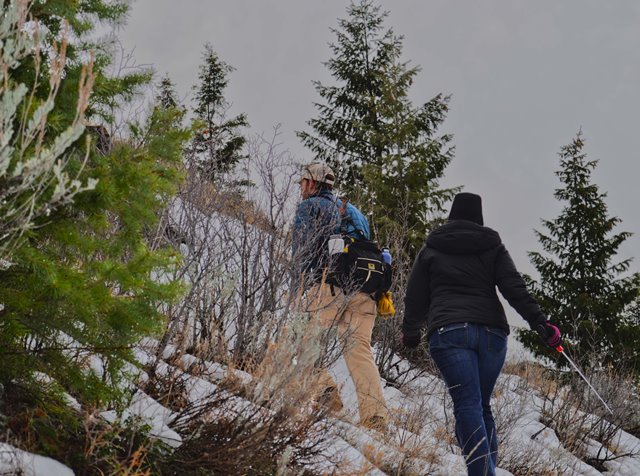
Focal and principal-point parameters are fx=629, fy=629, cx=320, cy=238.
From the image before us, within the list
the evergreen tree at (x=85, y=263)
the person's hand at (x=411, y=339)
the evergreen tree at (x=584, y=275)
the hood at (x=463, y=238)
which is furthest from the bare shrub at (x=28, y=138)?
the evergreen tree at (x=584, y=275)

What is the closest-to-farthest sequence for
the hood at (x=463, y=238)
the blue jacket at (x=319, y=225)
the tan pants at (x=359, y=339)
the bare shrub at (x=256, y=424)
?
the bare shrub at (x=256, y=424), the hood at (x=463, y=238), the tan pants at (x=359, y=339), the blue jacket at (x=319, y=225)

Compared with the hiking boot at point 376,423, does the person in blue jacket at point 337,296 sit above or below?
above

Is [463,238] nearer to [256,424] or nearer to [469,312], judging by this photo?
[469,312]

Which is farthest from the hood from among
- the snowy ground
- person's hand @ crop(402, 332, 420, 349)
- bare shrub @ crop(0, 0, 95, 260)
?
bare shrub @ crop(0, 0, 95, 260)

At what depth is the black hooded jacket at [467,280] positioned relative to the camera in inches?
147

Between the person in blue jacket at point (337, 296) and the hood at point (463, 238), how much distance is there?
920mm

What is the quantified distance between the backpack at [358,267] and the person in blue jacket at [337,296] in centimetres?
5

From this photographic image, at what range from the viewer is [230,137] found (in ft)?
61.9

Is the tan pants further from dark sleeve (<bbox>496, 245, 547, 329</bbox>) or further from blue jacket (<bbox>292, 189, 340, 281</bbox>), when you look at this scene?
dark sleeve (<bbox>496, 245, 547, 329</bbox>)

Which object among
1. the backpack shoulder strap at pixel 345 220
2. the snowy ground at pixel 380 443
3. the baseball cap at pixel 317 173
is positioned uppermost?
the baseball cap at pixel 317 173

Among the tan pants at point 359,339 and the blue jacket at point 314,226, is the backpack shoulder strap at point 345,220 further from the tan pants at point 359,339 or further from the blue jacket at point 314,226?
the tan pants at point 359,339

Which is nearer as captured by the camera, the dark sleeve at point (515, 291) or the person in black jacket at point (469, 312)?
the person in black jacket at point (469, 312)

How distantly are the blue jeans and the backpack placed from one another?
3.16 ft

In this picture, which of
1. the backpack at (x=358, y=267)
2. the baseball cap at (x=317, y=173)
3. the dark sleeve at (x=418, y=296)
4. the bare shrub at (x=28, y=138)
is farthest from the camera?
the baseball cap at (x=317, y=173)
